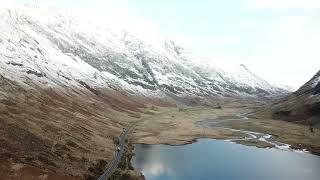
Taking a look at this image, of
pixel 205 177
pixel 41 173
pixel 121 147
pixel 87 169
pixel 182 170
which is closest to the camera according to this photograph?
pixel 41 173

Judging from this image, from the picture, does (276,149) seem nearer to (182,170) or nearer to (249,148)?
(249,148)

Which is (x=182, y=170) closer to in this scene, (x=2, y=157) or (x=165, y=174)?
(x=165, y=174)

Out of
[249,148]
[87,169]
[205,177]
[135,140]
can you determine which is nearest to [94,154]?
[87,169]

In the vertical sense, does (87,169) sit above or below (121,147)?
below

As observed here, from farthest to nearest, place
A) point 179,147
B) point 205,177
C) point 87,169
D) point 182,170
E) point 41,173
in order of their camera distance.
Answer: point 179,147, point 182,170, point 205,177, point 87,169, point 41,173

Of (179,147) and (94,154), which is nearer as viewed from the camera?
(94,154)

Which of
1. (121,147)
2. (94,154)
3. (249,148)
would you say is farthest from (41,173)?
(249,148)
